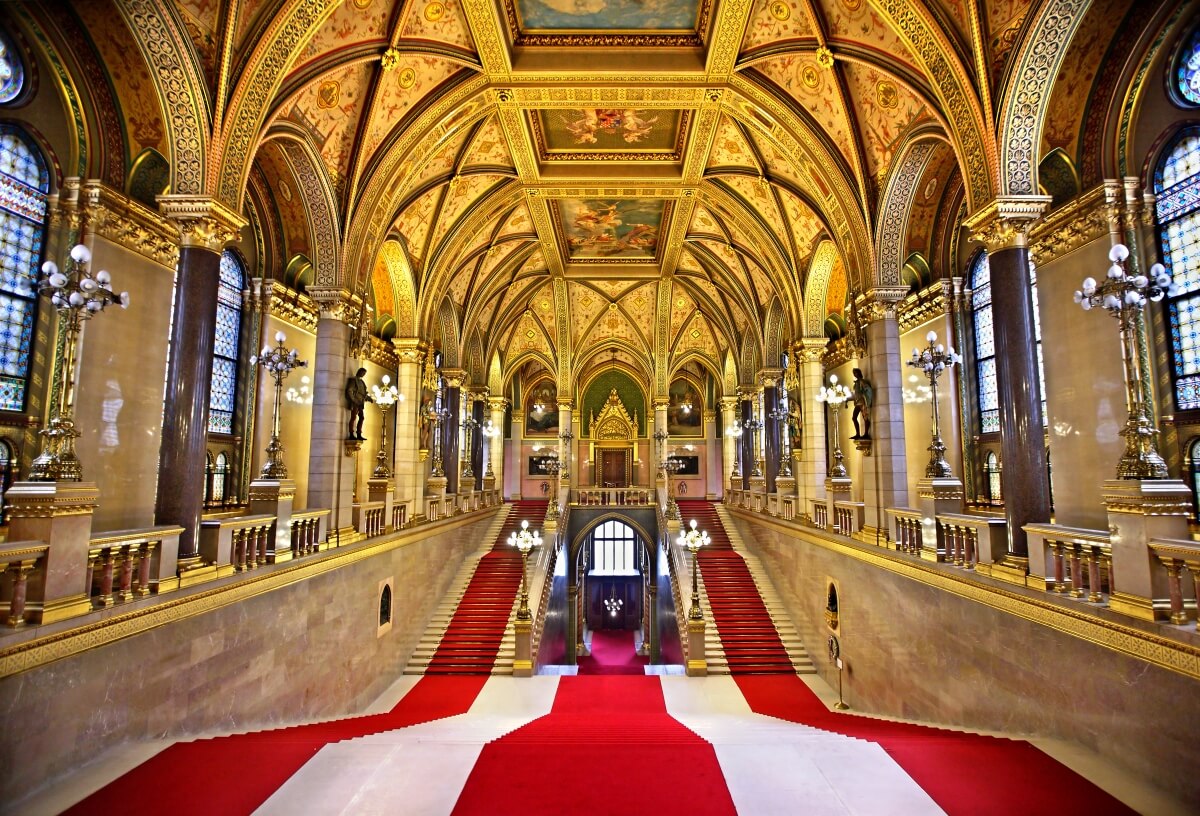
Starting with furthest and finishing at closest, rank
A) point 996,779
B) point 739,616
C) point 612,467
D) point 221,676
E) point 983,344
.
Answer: point 612,467
point 739,616
point 983,344
point 221,676
point 996,779

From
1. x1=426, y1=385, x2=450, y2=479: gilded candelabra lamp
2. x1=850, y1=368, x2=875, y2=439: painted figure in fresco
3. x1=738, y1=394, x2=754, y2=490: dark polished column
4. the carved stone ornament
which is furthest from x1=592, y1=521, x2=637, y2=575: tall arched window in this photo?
x1=850, y1=368, x2=875, y2=439: painted figure in fresco

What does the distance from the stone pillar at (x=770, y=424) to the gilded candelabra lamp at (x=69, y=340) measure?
64.2 feet

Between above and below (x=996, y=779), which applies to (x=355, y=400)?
above

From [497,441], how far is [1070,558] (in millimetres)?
25135

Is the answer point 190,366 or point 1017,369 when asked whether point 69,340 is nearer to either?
point 190,366

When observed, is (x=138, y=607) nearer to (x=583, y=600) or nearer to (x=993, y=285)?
(x=993, y=285)

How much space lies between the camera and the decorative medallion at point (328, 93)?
11.1 metres

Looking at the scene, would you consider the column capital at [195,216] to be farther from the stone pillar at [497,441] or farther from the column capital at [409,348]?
the stone pillar at [497,441]

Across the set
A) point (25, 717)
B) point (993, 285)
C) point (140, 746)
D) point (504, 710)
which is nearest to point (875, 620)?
point (993, 285)

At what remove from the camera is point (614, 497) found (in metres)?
26.9

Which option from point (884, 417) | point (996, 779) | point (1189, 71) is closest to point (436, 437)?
point (884, 417)

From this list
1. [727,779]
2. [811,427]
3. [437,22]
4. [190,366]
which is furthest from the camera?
[811,427]

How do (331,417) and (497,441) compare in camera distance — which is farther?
(497,441)

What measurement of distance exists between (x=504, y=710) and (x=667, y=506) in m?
13.6
